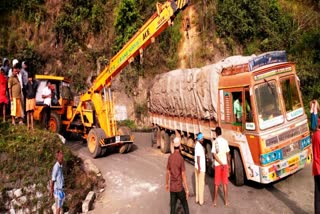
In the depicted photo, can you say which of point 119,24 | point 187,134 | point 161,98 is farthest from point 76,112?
point 119,24

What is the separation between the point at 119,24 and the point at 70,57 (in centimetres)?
467

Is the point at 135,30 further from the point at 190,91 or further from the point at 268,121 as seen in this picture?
the point at 268,121

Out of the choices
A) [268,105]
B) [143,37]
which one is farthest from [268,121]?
[143,37]

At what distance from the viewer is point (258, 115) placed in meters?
9.12

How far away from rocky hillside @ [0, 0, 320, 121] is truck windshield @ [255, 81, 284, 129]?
9.62 m

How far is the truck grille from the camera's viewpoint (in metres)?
8.96

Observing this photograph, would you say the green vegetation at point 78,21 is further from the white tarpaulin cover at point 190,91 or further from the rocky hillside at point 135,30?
the white tarpaulin cover at point 190,91

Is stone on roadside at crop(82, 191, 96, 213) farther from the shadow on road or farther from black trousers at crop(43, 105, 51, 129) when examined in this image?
black trousers at crop(43, 105, 51, 129)

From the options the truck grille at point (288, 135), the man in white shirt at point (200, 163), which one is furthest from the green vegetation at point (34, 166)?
the truck grille at point (288, 135)

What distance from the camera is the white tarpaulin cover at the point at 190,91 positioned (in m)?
10.9

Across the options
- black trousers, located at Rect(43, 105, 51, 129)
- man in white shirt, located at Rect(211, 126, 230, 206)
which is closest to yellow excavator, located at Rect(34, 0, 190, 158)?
black trousers, located at Rect(43, 105, 51, 129)

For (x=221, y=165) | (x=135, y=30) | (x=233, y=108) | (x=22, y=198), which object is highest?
(x=135, y=30)

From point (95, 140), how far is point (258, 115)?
23.4 ft

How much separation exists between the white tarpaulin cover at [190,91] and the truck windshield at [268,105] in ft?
3.44
